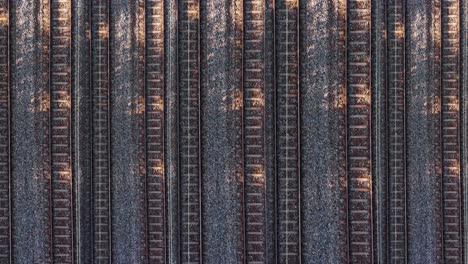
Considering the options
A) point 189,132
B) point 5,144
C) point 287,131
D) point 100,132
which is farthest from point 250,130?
point 5,144

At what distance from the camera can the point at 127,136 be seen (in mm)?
18156

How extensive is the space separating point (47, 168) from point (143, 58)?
5.45 meters

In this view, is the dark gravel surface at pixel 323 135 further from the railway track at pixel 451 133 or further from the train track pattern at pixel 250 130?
the railway track at pixel 451 133

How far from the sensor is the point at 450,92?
17.8m

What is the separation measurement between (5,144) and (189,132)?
6.92 meters

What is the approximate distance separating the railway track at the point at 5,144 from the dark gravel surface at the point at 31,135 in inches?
8.3

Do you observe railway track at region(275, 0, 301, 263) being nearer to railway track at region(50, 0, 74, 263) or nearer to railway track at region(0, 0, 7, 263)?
railway track at region(50, 0, 74, 263)

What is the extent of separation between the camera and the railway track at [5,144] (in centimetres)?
1817

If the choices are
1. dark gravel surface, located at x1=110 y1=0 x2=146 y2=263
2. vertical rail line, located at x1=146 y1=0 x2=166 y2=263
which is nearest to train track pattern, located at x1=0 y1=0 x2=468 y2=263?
vertical rail line, located at x1=146 y1=0 x2=166 y2=263

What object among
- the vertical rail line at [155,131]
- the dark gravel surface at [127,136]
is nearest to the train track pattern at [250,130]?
the vertical rail line at [155,131]

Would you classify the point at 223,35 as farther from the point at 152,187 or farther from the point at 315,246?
the point at 315,246

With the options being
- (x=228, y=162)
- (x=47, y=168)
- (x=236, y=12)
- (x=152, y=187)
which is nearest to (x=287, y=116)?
(x=228, y=162)

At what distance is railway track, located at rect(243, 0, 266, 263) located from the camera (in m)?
18.0

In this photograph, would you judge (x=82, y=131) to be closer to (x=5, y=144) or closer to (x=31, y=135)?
A: (x=31, y=135)
